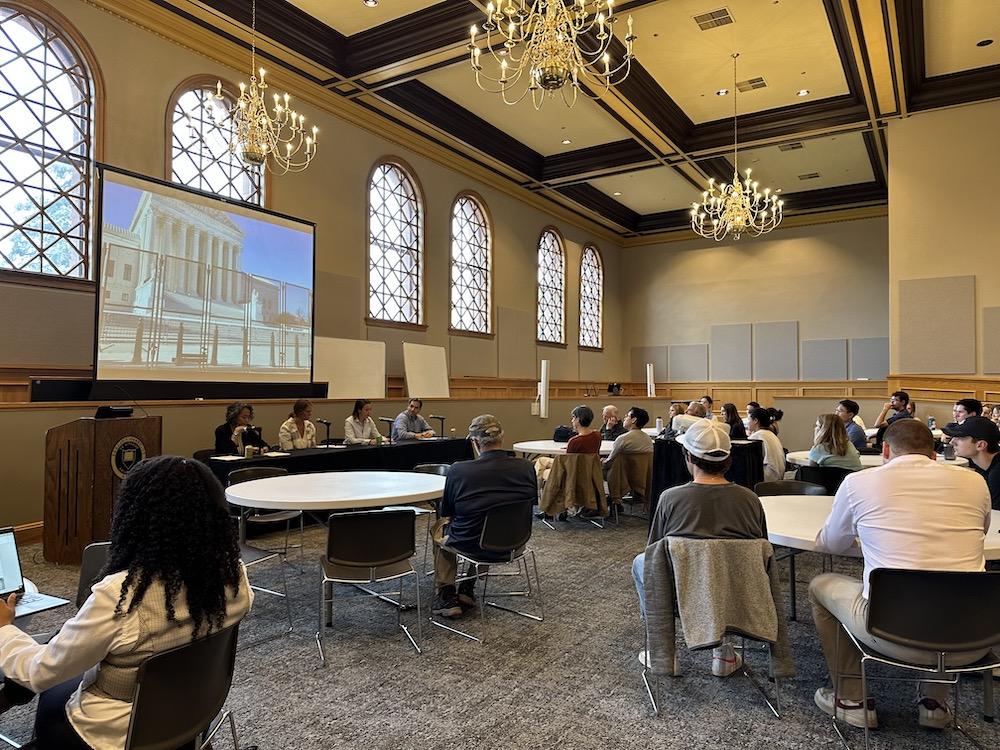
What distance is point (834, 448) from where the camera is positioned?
4.57m

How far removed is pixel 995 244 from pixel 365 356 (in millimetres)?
8393

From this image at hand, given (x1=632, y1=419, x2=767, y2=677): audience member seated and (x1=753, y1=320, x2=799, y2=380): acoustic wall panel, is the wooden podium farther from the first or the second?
(x1=753, y1=320, x2=799, y2=380): acoustic wall panel

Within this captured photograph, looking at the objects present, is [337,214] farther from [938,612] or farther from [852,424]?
[938,612]

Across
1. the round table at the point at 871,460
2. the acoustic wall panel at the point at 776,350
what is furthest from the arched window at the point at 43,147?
the acoustic wall panel at the point at 776,350

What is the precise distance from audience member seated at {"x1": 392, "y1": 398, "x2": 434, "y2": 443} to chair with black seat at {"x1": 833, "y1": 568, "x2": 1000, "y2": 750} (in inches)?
236

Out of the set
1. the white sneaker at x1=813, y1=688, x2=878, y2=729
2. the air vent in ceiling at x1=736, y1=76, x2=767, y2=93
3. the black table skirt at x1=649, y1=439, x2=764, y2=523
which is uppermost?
the air vent in ceiling at x1=736, y1=76, x2=767, y2=93

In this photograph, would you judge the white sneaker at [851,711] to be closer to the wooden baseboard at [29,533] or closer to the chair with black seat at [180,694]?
the chair with black seat at [180,694]

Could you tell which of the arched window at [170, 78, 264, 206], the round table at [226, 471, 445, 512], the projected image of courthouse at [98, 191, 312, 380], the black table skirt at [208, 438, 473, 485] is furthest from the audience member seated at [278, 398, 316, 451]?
the arched window at [170, 78, 264, 206]

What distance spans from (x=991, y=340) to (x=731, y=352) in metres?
5.78

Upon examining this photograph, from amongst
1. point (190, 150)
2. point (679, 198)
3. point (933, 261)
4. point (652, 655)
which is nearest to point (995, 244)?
point (933, 261)

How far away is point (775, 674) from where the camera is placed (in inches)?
97.2

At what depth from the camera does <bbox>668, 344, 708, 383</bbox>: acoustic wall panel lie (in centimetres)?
1438

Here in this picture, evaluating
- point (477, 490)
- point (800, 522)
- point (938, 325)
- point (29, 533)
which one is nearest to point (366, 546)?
point (477, 490)

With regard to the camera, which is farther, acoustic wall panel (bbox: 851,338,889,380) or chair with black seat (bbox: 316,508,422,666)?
acoustic wall panel (bbox: 851,338,889,380)
